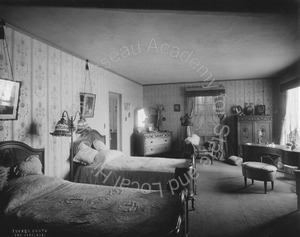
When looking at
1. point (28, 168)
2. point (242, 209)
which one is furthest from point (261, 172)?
point (28, 168)

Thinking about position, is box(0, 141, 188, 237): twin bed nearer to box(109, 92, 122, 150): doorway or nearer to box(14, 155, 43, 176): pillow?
box(14, 155, 43, 176): pillow

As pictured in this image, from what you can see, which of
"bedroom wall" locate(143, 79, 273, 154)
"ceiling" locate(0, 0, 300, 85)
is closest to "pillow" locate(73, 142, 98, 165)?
"ceiling" locate(0, 0, 300, 85)

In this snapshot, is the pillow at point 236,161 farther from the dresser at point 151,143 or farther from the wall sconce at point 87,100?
the wall sconce at point 87,100

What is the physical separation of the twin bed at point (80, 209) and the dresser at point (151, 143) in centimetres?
421

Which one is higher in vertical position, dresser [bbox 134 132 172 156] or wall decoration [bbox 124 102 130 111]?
wall decoration [bbox 124 102 130 111]

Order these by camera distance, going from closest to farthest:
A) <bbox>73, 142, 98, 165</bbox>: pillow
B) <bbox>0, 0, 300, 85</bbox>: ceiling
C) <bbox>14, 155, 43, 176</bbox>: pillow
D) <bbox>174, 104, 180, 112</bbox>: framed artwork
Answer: <bbox>0, 0, 300, 85</bbox>: ceiling
<bbox>14, 155, 43, 176</bbox>: pillow
<bbox>73, 142, 98, 165</bbox>: pillow
<bbox>174, 104, 180, 112</bbox>: framed artwork

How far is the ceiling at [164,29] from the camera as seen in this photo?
2377mm

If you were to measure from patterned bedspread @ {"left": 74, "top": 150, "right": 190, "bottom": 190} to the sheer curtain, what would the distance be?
3741mm

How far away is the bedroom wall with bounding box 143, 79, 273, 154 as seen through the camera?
7305mm

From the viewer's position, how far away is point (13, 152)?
2762mm

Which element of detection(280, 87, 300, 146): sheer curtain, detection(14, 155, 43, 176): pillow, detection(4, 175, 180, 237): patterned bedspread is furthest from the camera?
detection(280, 87, 300, 146): sheer curtain

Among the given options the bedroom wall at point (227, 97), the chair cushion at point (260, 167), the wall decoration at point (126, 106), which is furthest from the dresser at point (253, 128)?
the wall decoration at point (126, 106)

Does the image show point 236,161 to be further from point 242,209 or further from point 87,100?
point 87,100

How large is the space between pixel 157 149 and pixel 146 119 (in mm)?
1446
